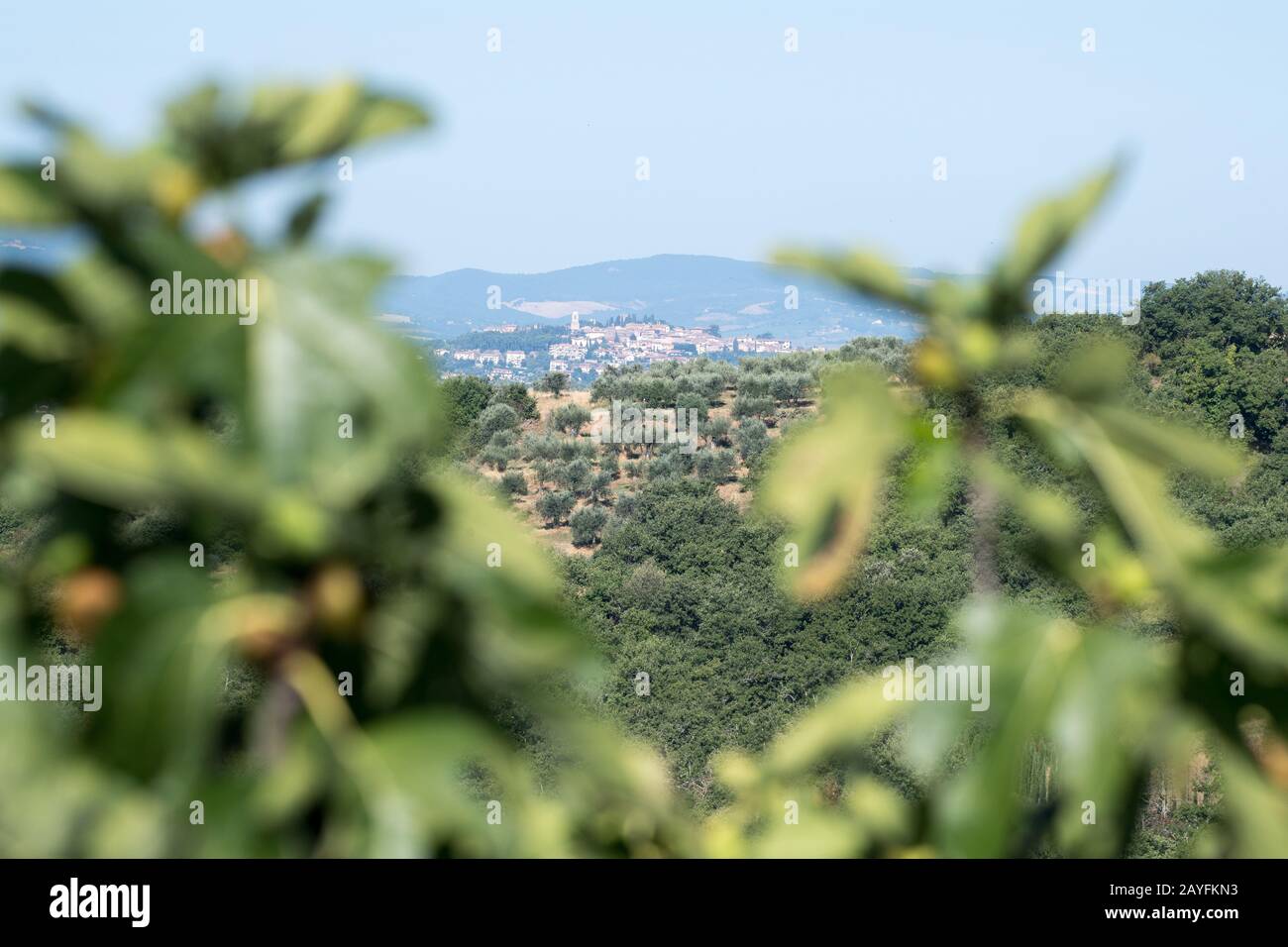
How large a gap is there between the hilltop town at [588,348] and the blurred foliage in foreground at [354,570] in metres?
31.2

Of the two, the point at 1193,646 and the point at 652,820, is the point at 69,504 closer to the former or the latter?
the point at 652,820

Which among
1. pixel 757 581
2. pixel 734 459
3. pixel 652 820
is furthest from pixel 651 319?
pixel 652 820

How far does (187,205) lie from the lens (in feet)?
1.75

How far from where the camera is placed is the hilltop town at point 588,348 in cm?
3422

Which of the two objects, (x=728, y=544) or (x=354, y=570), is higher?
(x=354, y=570)

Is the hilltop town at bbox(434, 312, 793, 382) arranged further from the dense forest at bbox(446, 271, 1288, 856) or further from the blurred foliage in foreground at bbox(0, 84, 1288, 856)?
the blurred foliage in foreground at bbox(0, 84, 1288, 856)

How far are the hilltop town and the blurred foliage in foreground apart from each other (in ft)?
102

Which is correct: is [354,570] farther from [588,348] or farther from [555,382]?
[588,348]

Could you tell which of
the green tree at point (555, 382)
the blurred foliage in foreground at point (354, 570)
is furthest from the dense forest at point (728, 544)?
the blurred foliage in foreground at point (354, 570)

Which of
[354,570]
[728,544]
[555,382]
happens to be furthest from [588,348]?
[354,570]

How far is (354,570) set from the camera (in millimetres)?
507

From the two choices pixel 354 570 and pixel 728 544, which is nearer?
pixel 354 570

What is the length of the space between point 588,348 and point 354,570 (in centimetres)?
3862

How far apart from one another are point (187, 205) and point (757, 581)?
26.0 m
